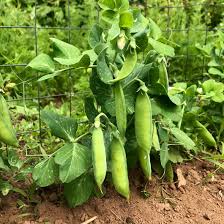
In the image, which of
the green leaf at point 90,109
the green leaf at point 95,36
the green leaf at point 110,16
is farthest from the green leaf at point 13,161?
the green leaf at point 110,16

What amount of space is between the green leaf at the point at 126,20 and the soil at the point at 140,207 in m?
0.74

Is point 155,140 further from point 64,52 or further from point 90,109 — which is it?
point 64,52

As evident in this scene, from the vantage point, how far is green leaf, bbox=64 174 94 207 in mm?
1850

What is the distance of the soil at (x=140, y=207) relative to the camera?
1.90 m

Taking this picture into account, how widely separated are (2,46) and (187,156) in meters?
1.65

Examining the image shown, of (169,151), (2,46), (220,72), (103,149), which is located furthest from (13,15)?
(103,149)

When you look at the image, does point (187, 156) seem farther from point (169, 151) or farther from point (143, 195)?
point (143, 195)

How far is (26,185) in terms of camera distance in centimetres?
204

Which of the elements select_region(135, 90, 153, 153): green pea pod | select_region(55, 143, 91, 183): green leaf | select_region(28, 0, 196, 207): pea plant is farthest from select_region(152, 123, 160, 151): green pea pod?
select_region(55, 143, 91, 183): green leaf

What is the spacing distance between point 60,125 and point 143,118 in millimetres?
330

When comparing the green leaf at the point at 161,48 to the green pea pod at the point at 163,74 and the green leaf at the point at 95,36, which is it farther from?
the green leaf at the point at 95,36

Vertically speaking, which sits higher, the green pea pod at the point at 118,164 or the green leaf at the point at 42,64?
the green leaf at the point at 42,64

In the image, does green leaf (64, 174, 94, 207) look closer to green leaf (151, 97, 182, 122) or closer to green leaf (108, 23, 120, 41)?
green leaf (151, 97, 182, 122)

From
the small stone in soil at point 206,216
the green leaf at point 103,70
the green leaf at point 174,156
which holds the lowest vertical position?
the small stone in soil at point 206,216
